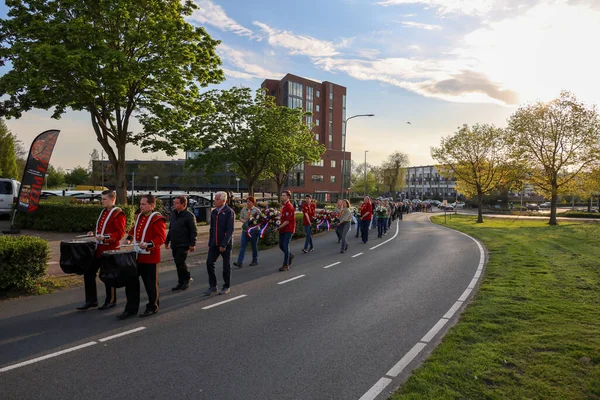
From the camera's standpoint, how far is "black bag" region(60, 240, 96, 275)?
6082mm

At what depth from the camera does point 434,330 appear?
570 cm

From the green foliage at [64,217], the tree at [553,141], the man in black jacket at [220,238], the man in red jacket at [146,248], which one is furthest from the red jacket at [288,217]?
the tree at [553,141]

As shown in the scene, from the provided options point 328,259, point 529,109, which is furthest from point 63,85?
point 529,109

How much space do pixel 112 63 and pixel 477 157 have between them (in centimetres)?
3536

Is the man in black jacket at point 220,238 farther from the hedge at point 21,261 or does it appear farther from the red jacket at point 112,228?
the hedge at point 21,261

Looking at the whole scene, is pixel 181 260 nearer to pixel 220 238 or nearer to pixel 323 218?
pixel 220 238

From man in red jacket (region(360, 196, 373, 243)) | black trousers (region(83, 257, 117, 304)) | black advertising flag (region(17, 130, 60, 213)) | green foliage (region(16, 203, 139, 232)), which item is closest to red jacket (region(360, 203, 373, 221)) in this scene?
man in red jacket (region(360, 196, 373, 243))

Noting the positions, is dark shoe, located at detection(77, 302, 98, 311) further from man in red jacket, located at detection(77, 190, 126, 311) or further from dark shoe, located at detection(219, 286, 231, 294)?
dark shoe, located at detection(219, 286, 231, 294)

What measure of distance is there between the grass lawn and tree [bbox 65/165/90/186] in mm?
79950

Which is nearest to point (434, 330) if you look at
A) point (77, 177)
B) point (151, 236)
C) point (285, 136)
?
point (151, 236)

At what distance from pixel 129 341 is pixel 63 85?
505 inches

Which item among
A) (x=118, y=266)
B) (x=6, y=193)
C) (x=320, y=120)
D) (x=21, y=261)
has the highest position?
(x=320, y=120)

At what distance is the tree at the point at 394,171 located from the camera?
95.2 m

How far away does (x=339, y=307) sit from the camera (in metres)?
6.87
